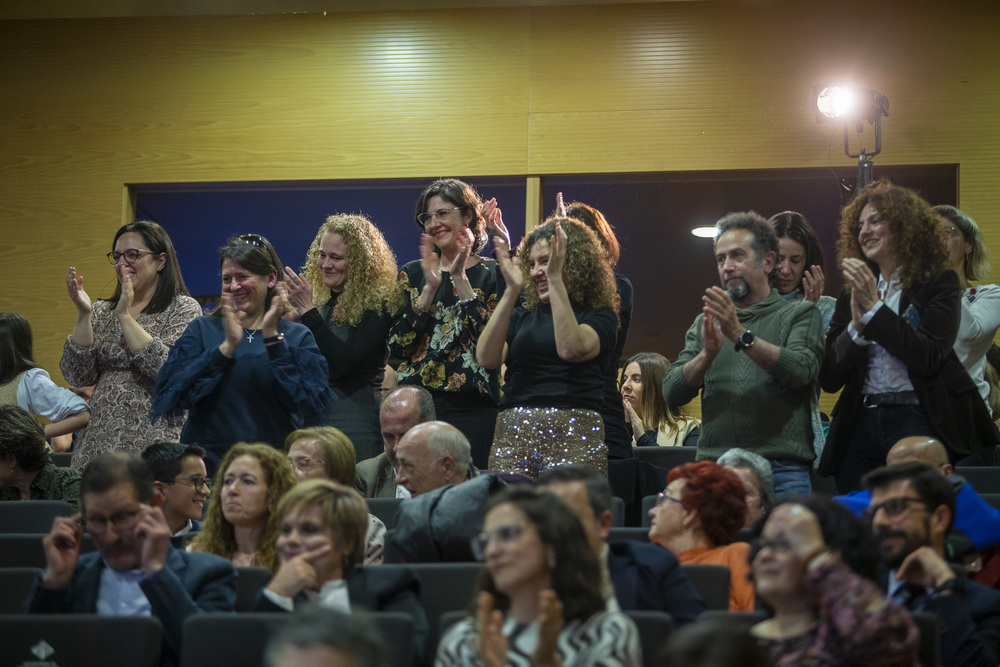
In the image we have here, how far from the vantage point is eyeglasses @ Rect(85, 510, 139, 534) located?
8.38 feet

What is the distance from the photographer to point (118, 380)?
3826 mm

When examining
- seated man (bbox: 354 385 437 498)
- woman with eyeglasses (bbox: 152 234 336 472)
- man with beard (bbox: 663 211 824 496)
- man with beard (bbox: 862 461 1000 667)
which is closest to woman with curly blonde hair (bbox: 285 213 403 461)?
seated man (bbox: 354 385 437 498)

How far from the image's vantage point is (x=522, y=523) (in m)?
1.99

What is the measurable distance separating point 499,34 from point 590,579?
4628 mm

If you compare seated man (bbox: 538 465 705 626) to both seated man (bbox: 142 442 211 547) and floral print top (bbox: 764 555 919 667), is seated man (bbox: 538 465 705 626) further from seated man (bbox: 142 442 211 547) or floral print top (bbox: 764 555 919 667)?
seated man (bbox: 142 442 211 547)

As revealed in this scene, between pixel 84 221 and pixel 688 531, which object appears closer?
pixel 688 531

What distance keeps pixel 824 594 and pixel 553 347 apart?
1501 mm

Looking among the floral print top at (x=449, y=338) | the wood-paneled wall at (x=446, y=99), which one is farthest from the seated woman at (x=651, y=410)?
the floral print top at (x=449, y=338)

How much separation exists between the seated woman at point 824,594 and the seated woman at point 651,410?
263cm

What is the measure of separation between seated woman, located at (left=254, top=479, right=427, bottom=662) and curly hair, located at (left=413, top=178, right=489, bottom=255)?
5.37 ft

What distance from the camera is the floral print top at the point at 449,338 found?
3742mm

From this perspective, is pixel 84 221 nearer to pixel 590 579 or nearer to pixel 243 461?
pixel 243 461

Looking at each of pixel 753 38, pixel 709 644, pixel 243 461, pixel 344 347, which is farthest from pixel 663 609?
pixel 753 38

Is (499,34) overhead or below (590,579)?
overhead
